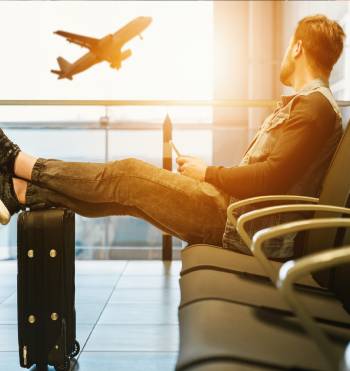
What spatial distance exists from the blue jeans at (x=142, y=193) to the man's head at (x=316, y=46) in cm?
54

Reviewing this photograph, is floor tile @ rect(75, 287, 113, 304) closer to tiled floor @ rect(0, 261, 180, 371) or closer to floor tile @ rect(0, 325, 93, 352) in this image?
tiled floor @ rect(0, 261, 180, 371)

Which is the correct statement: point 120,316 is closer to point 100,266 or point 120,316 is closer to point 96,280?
point 96,280

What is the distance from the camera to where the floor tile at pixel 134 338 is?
179cm

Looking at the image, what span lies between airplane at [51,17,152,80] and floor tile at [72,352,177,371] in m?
6.97

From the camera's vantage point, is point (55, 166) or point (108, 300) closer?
point (55, 166)

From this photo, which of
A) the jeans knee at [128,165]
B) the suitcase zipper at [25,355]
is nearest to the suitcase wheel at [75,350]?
the suitcase zipper at [25,355]

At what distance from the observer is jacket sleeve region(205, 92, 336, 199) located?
152 centimetres

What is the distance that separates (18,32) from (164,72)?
2.14 metres

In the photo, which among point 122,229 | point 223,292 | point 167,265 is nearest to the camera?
point 223,292

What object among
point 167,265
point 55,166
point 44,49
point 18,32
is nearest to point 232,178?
point 55,166

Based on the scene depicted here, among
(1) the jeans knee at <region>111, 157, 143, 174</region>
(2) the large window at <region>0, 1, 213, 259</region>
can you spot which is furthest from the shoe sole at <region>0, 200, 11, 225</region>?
(2) the large window at <region>0, 1, 213, 259</region>

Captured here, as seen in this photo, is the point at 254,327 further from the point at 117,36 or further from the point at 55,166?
the point at 117,36

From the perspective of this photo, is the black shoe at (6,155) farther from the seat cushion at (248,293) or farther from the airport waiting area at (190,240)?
the seat cushion at (248,293)

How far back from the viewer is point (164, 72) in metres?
7.79
